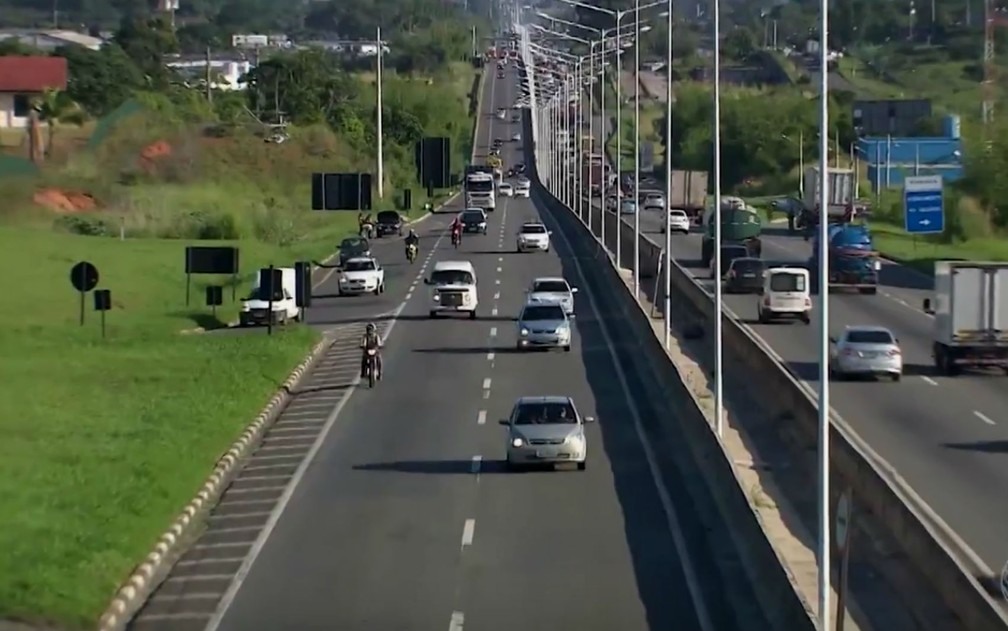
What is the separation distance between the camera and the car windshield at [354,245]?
81312mm

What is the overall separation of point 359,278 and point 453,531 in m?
42.3

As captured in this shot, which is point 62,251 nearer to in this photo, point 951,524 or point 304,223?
point 304,223

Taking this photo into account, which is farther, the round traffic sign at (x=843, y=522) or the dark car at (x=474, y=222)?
the dark car at (x=474, y=222)

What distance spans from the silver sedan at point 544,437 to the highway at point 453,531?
38 centimetres

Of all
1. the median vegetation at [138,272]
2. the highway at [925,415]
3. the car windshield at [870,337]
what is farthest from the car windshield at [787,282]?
the median vegetation at [138,272]

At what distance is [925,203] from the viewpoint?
252 feet

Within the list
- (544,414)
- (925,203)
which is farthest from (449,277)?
(544,414)

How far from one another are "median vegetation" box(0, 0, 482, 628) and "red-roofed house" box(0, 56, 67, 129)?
2.54 metres

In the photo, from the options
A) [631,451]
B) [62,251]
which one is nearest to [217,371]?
[631,451]

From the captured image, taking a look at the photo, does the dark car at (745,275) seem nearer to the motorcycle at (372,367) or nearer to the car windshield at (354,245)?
the car windshield at (354,245)

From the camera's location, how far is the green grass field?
85.3 feet

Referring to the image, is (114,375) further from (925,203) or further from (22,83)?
(22,83)

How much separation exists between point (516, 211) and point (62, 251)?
5238 cm

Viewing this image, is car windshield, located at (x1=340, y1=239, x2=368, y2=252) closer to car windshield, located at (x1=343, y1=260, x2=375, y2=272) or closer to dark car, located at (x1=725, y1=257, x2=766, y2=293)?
car windshield, located at (x1=343, y1=260, x2=375, y2=272)
